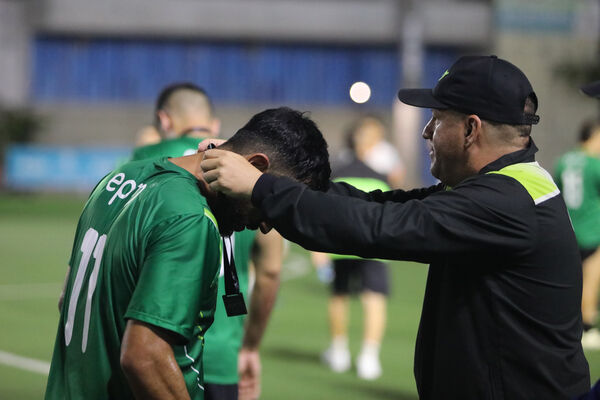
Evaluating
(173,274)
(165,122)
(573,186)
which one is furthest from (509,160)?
(573,186)

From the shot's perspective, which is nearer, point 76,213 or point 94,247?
point 94,247

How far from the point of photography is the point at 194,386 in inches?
129

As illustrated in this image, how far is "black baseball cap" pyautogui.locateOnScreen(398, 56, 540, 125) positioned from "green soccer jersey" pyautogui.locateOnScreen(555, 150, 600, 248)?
8018mm

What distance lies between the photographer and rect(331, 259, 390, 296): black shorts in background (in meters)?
9.85

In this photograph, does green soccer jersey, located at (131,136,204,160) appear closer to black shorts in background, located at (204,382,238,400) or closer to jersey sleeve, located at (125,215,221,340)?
black shorts in background, located at (204,382,238,400)

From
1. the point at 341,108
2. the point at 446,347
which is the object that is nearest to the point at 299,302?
the point at 446,347

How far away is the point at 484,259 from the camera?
3.29 m

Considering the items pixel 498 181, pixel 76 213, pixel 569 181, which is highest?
pixel 498 181

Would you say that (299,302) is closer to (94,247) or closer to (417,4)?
(94,247)

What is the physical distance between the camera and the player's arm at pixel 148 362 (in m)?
2.95

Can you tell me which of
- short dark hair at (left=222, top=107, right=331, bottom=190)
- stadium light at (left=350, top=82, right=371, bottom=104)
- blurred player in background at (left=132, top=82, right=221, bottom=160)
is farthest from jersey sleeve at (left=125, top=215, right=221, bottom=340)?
blurred player in background at (left=132, top=82, right=221, bottom=160)

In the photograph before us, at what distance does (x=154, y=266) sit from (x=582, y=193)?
906 centimetres

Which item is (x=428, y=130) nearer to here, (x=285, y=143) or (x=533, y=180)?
(x=533, y=180)

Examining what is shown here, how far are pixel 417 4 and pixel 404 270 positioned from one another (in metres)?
25.8
